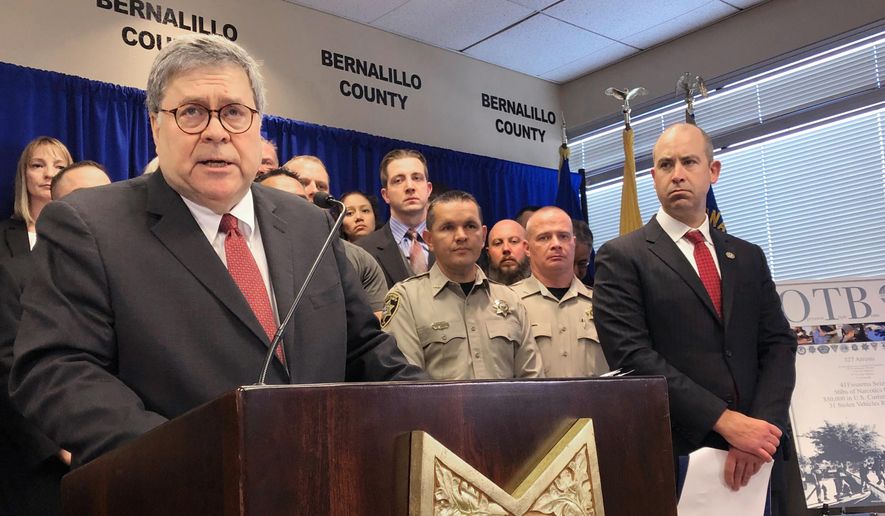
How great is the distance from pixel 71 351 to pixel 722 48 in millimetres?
6231

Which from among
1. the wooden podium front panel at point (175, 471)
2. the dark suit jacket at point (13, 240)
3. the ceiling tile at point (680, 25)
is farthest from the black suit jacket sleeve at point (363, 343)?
the ceiling tile at point (680, 25)

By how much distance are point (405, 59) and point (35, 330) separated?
18.3 feet

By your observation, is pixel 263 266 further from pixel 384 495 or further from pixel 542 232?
pixel 542 232

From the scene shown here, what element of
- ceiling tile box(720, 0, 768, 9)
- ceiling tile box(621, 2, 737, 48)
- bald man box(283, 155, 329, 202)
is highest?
ceiling tile box(621, 2, 737, 48)

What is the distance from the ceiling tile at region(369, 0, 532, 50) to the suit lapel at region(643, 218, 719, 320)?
370 cm

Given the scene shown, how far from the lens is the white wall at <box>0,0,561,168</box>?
5.00 meters

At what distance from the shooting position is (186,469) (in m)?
0.98

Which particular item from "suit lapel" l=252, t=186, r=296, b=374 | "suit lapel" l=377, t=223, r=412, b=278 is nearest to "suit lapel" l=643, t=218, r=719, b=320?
"suit lapel" l=377, t=223, r=412, b=278

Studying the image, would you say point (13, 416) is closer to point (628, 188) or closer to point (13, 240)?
point (13, 240)

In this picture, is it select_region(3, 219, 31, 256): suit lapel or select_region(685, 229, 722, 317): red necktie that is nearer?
select_region(685, 229, 722, 317): red necktie

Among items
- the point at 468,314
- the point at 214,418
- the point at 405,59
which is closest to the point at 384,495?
the point at 214,418

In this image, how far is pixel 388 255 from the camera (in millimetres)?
4043

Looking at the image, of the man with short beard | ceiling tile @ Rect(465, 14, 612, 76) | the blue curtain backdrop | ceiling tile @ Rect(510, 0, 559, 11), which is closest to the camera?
the man with short beard

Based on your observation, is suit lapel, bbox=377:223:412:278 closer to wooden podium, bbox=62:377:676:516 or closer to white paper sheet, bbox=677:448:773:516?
white paper sheet, bbox=677:448:773:516
